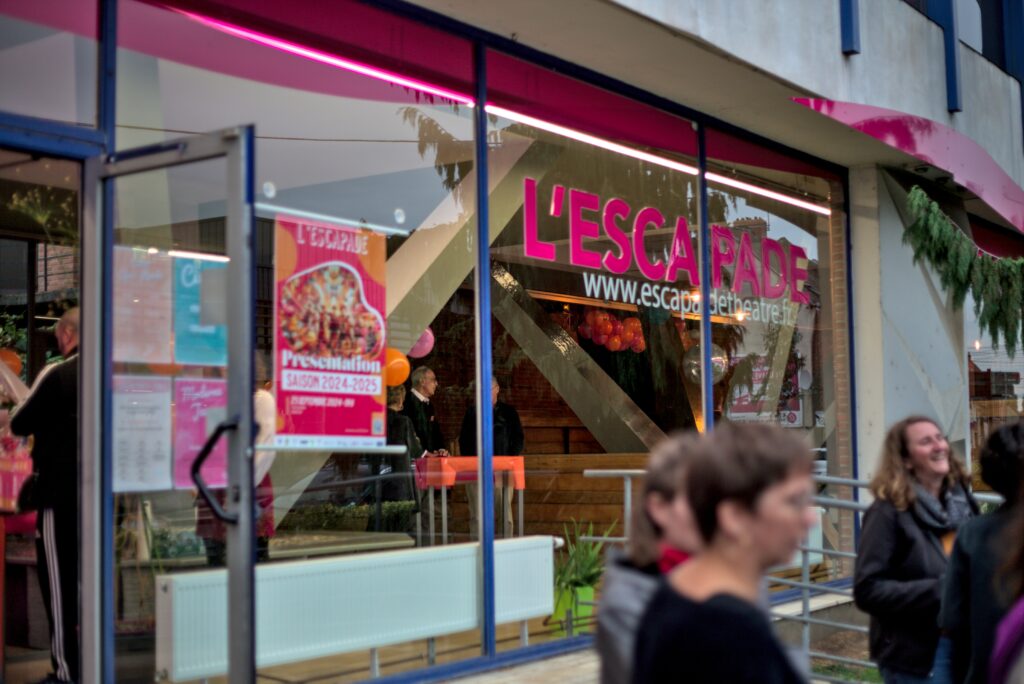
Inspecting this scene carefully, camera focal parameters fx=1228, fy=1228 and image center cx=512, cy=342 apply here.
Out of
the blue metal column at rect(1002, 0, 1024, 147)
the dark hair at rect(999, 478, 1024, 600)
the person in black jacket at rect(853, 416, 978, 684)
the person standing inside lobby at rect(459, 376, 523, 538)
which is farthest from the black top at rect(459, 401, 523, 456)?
the blue metal column at rect(1002, 0, 1024, 147)

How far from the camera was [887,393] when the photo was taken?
9.85m

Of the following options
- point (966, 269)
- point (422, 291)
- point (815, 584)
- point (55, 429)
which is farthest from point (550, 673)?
point (966, 269)

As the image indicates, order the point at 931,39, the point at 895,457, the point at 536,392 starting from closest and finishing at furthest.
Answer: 1. the point at 895,457
2. the point at 536,392
3. the point at 931,39

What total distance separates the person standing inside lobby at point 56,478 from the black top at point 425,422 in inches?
62.8

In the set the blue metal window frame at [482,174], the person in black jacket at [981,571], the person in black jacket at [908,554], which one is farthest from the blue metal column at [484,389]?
the person in black jacket at [981,571]

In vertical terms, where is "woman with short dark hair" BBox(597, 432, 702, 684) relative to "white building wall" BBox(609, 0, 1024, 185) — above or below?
below

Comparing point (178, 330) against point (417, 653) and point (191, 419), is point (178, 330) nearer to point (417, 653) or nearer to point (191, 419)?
point (191, 419)

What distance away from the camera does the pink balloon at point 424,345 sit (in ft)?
21.0

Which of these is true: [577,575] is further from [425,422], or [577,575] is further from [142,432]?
[142,432]

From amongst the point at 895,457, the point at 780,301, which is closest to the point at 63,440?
the point at 895,457

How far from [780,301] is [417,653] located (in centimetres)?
457

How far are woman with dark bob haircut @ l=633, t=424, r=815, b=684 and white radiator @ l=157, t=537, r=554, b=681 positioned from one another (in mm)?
3206

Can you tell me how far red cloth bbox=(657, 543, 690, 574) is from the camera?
217 cm

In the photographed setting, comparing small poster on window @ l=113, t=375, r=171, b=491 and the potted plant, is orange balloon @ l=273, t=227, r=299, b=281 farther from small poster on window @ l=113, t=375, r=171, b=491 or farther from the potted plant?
the potted plant
